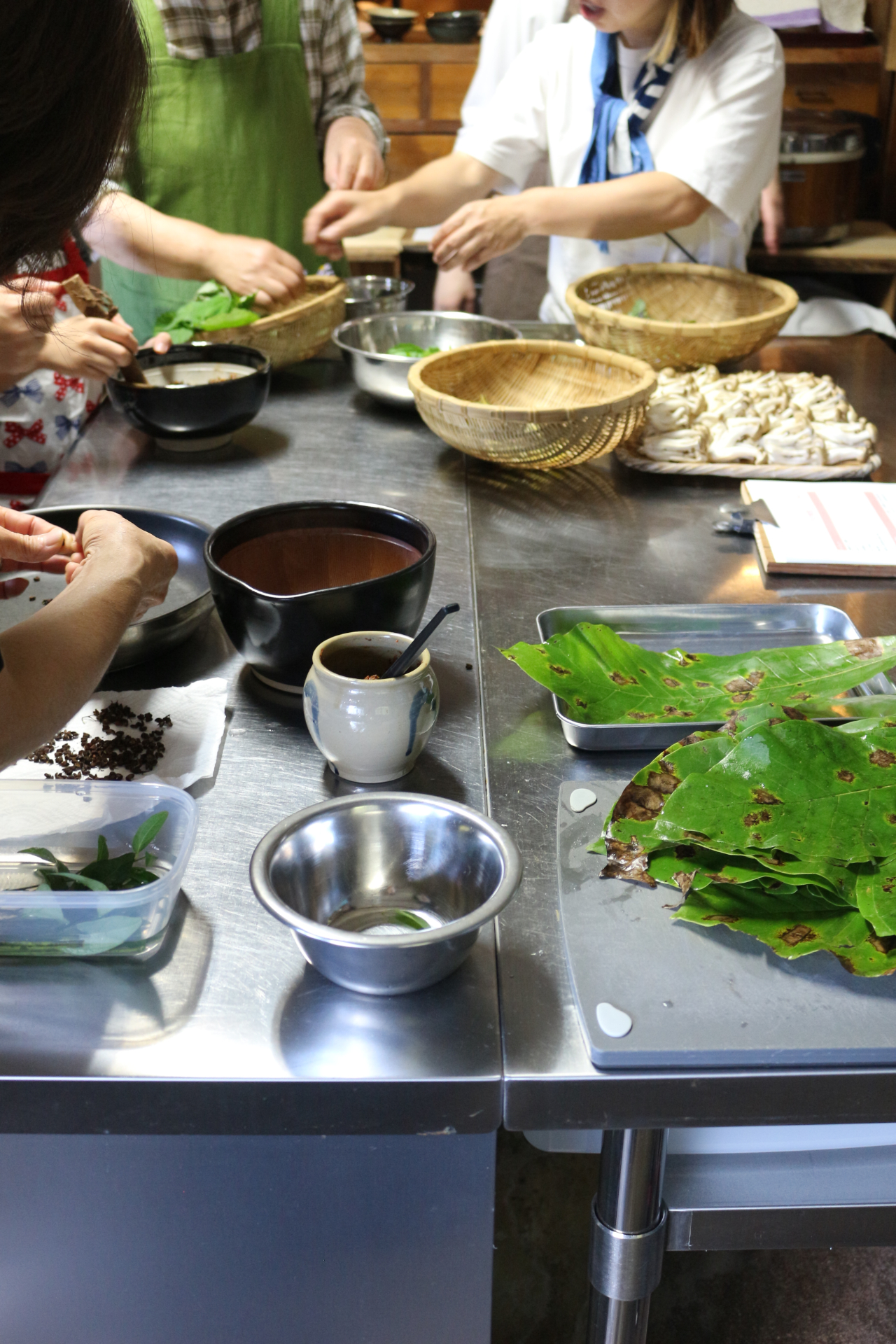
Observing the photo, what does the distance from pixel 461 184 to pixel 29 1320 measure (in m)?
2.46

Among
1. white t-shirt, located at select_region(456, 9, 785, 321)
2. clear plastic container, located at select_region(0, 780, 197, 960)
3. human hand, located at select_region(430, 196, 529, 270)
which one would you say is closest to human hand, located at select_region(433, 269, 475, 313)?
white t-shirt, located at select_region(456, 9, 785, 321)

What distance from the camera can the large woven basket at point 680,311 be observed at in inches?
74.1

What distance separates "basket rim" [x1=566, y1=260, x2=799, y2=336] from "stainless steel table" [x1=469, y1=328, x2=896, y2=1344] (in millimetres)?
264

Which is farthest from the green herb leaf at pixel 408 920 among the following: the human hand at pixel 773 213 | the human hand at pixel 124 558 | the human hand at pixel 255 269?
the human hand at pixel 773 213

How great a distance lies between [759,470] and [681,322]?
55 cm

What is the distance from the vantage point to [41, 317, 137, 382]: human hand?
1671 mm

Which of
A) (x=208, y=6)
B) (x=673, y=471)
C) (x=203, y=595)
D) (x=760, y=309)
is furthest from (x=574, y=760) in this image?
(x=208, y=6)

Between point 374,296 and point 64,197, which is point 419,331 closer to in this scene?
point 374,296

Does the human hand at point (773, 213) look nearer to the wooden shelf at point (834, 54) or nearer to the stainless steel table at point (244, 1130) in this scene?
the wooden shelf at point (834, 54)

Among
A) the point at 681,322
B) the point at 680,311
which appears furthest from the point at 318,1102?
the point at 680,311

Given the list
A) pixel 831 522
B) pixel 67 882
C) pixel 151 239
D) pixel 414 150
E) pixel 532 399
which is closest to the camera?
pixel 67 882

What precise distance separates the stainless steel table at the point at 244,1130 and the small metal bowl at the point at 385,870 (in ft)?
0.13

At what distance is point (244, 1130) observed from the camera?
2.41ft

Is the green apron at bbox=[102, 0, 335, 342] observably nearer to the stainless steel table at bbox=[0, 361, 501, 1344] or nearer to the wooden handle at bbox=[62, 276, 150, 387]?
the wooden handle at bbox=[62, 276, 150, 387]
